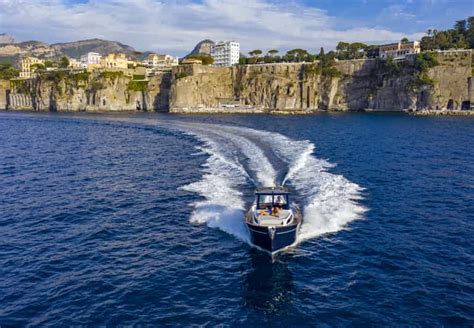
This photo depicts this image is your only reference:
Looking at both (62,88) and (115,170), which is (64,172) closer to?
(115,170)

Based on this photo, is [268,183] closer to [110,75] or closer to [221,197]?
[221,197]

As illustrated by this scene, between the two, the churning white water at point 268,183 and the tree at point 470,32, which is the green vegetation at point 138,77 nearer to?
the churning white water at point 268,183

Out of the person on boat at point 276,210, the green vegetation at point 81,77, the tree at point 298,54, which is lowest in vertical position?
the person on boat at point 276,210

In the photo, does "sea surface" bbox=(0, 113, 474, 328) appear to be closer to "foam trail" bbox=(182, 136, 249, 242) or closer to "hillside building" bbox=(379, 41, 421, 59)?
"foam trail" bbox=(182, 136, 249, 242)

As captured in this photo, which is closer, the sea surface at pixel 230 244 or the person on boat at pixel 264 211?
the sea surface at pixel 230 244

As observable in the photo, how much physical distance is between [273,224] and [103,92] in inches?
6054

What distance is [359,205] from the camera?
96.0 feet

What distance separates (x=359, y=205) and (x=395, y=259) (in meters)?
8.94

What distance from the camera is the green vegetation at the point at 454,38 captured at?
446 feet

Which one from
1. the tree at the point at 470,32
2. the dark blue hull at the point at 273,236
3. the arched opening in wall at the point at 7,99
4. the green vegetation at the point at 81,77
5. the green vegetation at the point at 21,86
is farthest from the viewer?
the arched opening in wall at the point at 7,99

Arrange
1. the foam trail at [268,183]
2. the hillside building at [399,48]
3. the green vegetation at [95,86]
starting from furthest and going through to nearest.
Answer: the green vegetation at [95,86]
the hillside building at [399,48]
the foam trail at [268,183]

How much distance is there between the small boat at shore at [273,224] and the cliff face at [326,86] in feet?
387

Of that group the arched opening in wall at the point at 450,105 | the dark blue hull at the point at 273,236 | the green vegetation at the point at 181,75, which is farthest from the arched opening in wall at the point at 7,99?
the dark blue hull at the point at 273,236

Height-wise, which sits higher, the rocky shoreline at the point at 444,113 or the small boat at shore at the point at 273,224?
the rocky shoreline at the point at 444,113
